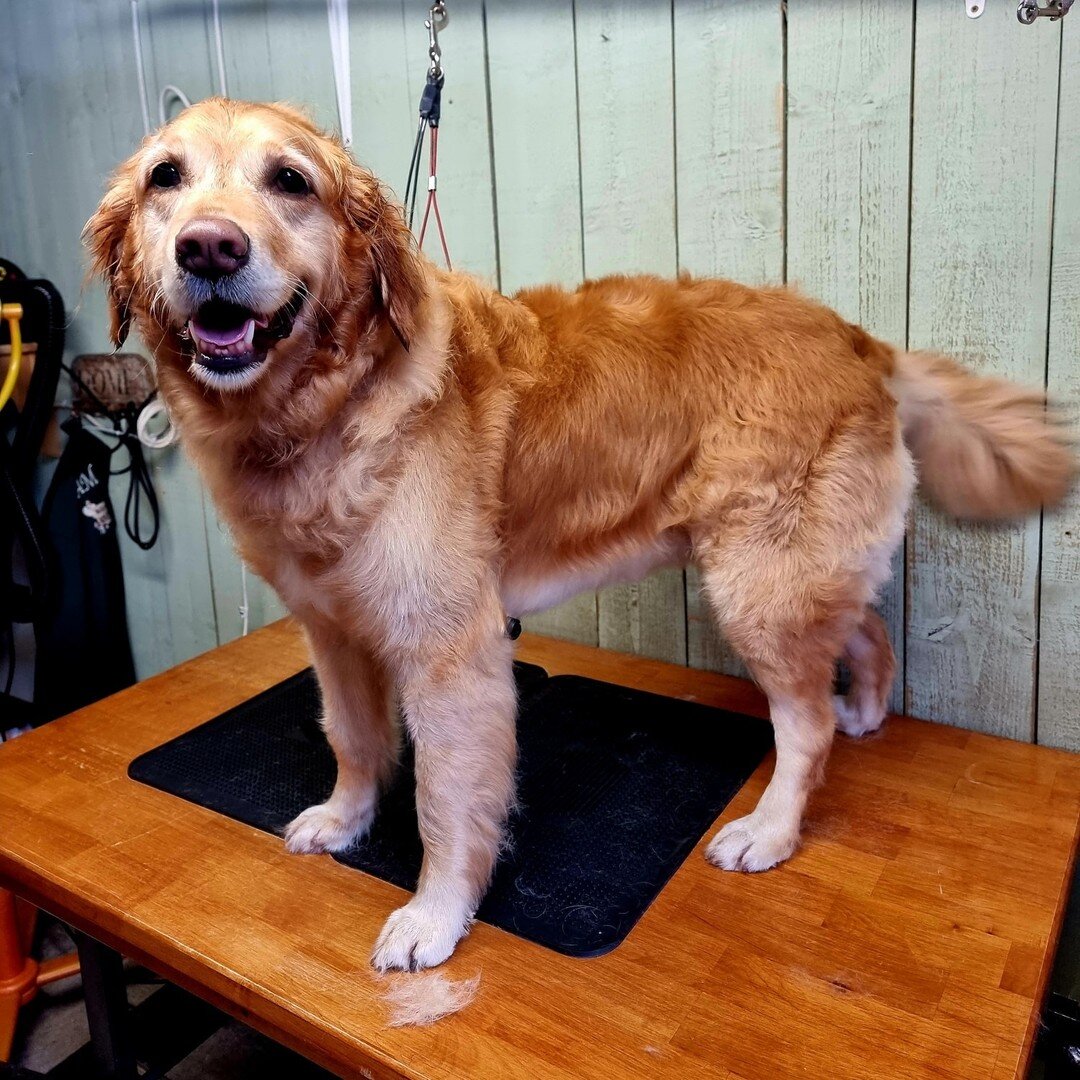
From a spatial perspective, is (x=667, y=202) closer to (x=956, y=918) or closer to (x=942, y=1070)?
(x=956, y=918)

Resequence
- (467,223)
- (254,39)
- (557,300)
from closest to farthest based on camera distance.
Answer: (557,300), (467,223), (254,39)

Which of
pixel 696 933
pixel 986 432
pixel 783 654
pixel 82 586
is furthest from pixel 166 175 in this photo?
pixel 82 586

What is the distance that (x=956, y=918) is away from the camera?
1.16 m

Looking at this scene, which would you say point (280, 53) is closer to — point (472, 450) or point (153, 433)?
point (153, 433)

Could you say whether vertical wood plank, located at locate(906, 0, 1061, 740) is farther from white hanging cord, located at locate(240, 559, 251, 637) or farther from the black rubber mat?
white hanging cord, located at locate(240, 559, 251, 637)

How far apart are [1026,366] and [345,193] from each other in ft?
3.70

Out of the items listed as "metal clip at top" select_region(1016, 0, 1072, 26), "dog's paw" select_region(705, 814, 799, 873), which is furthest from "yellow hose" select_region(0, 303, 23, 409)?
"metal clip at top" select_region(1016, 0, 1072, 26)

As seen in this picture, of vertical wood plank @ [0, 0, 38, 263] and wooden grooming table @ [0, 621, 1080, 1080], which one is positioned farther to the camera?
vertical wood plank @ [0, 0, 38, 263]

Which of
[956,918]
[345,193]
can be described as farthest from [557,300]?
[956,918]

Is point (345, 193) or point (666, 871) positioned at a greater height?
point (345, 193)

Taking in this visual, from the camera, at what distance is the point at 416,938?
112 centimetres

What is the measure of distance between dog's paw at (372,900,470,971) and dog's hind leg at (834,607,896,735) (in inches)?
33.3

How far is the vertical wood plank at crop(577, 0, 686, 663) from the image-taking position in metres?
1.64

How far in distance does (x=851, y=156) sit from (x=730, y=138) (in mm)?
223
